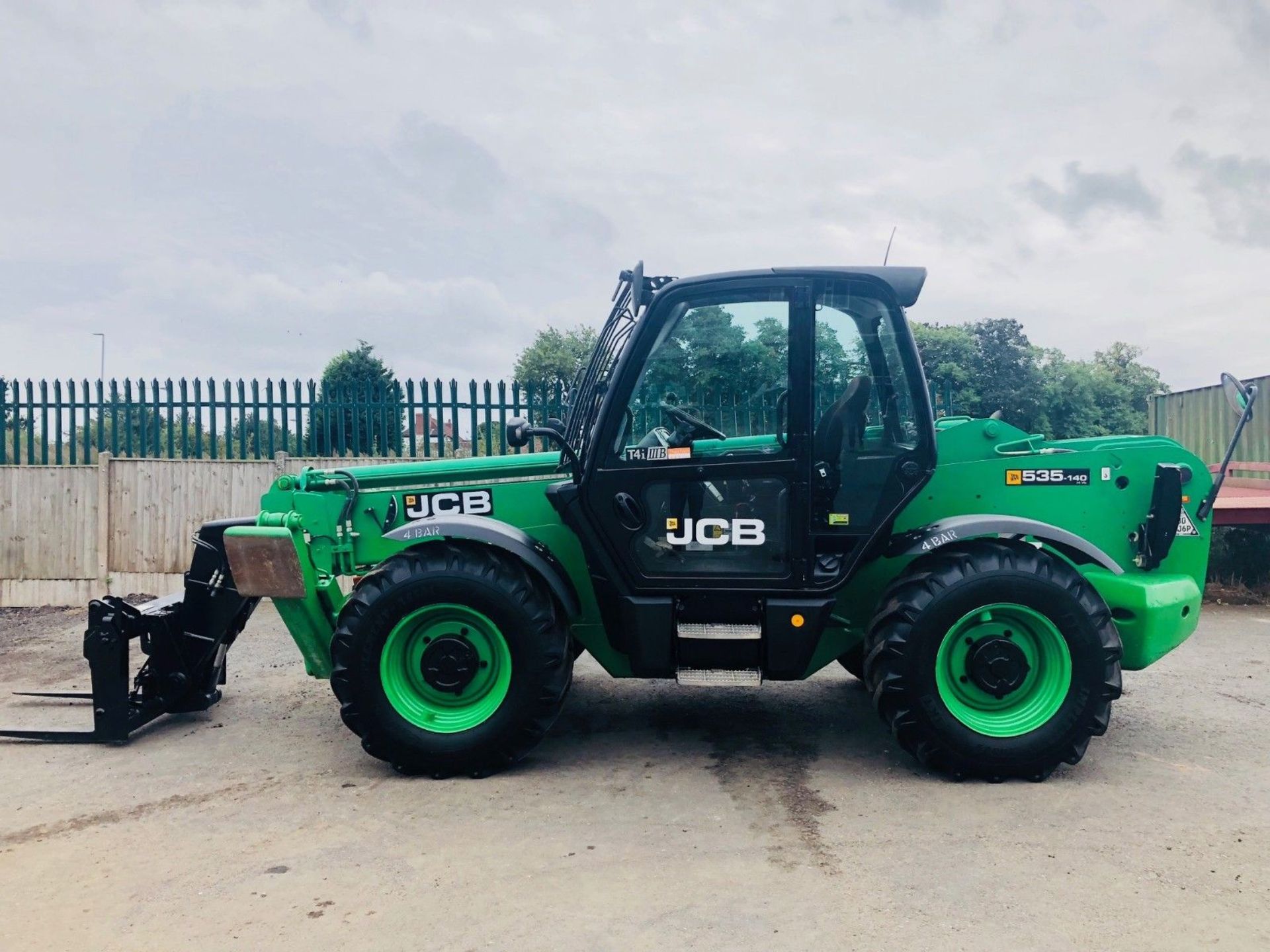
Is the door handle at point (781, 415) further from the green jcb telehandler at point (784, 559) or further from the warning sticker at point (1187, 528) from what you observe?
the warning sticker at point (1187, 528)

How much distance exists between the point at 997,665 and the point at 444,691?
106 inches

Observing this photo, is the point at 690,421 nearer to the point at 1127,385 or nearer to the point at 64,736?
the point at 64,736

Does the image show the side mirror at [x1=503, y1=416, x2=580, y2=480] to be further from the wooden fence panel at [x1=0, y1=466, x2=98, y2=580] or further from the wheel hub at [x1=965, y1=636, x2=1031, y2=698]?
the wooden fence panel at [x1=0, y1=466, x2=98, y2=580]

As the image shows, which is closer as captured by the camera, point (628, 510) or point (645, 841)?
point (645, 841)

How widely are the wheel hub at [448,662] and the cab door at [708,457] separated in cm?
86

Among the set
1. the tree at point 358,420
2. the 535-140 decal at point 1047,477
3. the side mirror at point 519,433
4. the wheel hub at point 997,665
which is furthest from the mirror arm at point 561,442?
the tree at point 358,420

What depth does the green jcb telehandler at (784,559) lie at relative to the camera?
445 centimetres

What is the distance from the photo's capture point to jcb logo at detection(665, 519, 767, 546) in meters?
4.63

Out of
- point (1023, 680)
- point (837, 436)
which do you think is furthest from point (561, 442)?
point (1023, 680)

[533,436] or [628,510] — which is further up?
[533,436]

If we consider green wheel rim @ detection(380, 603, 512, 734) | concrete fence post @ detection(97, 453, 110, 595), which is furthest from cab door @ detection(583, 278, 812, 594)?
concrete fence post @ detection(97, 453, 110, 595)

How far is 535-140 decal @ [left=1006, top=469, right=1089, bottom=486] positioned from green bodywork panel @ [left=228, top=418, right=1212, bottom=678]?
0.02 meters

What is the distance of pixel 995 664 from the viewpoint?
4.48 meters

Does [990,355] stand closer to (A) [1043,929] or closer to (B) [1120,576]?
(B) [1120,576]
